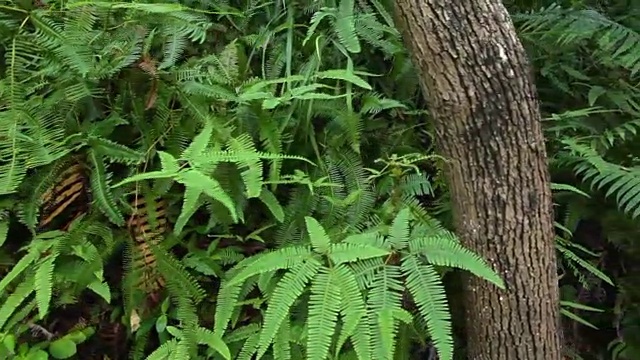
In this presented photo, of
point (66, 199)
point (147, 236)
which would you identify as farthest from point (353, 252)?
point (66, 199)

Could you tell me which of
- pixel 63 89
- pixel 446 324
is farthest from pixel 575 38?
pixel 63 89

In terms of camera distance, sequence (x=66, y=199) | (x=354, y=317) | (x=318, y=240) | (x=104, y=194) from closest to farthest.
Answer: (x=354, y=317), (x=318, y=240), (x=104, y=194), (x=66, y=199)

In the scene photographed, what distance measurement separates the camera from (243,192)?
1850 millimetres

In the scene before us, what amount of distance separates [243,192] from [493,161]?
726mm

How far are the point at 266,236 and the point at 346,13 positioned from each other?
0.82 m

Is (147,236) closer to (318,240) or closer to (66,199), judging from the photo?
(66,199)

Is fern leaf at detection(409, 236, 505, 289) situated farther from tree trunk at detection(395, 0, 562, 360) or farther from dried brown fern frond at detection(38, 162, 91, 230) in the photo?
dried brown fern frond at detection(38, 162, 91, 230)

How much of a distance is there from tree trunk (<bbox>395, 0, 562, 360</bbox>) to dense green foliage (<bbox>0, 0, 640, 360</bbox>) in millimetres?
120

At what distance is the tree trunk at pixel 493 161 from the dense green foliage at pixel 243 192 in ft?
0.39

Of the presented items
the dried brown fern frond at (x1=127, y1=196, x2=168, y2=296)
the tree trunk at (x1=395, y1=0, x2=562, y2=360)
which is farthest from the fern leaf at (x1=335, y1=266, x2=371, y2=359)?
the dried brown fern frond at (x1=127, y1=196, x2=168, y2=296)

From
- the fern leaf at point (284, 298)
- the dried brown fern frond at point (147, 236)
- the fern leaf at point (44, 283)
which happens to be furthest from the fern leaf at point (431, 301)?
the fern leaf at point (44, 283)

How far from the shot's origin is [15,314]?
5.73 feet

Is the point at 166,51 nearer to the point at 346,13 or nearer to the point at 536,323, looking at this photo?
the point at 346,13

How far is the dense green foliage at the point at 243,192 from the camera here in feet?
5.17
